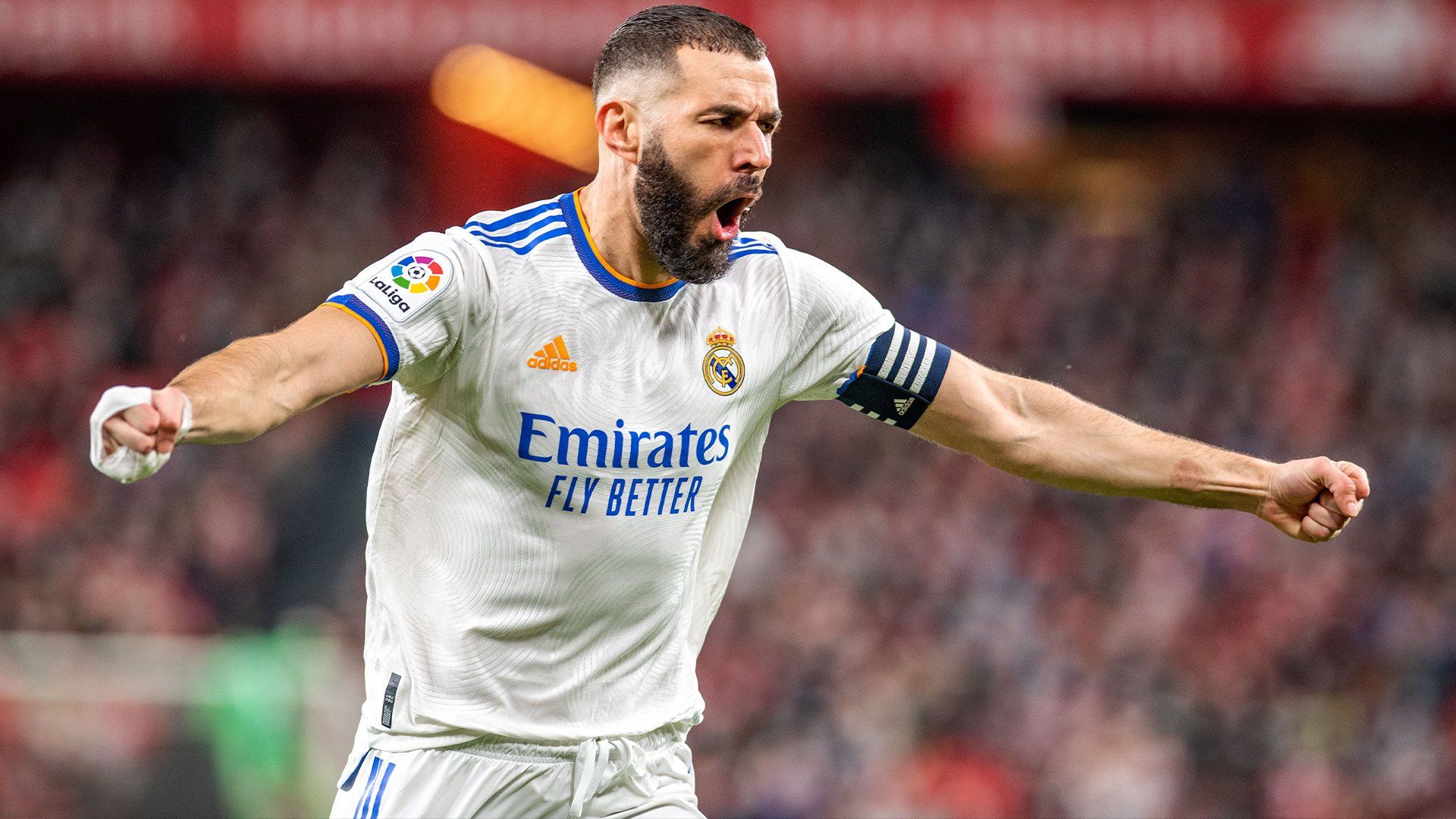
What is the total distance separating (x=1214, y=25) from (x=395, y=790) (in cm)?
1333

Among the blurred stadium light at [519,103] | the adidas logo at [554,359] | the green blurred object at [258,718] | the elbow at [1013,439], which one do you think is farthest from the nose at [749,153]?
the blurred stadium light at [519,103]

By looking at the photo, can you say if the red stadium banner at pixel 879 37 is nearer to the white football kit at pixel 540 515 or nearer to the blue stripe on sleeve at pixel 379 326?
the white football kit at pixel 540 515

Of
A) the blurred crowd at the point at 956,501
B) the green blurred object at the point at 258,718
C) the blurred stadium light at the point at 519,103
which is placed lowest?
the green blurred object at the point at 258,718

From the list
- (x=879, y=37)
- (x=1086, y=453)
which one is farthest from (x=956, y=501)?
(x=1086, y=453)

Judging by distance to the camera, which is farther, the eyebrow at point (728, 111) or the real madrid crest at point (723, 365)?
the real madrid crest at point (723, 365)

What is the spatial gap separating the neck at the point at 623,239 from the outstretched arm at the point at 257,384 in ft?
2.00

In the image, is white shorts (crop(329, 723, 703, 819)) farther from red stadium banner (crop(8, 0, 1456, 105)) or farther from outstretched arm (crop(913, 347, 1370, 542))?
red stadium banner (crop(8, 0, 1456, 105))

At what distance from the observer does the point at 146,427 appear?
259 centimetres

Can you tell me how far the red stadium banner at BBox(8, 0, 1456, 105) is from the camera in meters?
14.7

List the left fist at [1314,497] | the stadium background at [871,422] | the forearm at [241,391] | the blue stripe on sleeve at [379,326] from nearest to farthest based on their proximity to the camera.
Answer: the forearm at [241,391] < the blue stripe on sleeve at [379,326] < the left fist at [1314,497] < the stadium background at [871,422]

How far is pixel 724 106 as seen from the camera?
3412 mm

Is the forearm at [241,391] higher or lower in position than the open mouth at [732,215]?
lower

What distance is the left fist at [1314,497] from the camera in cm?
362

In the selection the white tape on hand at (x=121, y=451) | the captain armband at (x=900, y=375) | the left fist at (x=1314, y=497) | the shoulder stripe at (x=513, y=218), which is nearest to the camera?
the white tape on hand at (x=121, y=451)
